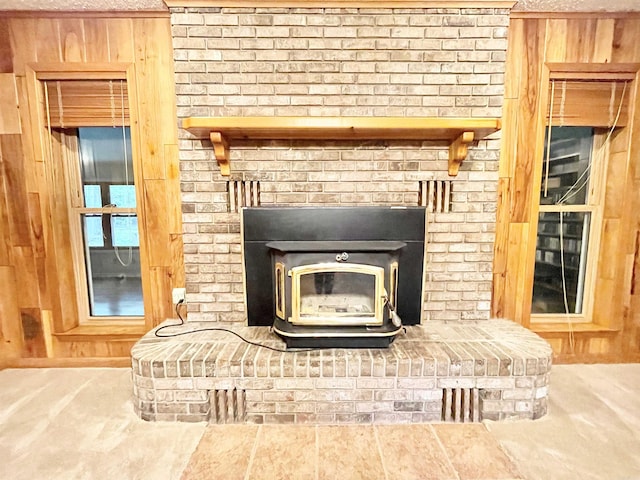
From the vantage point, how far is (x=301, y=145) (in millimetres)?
1869

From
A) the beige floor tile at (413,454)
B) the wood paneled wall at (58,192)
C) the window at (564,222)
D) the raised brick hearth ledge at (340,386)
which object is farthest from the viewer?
the window at (564,222)

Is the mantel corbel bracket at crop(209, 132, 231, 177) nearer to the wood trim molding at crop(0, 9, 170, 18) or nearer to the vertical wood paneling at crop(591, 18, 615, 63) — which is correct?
the wood trim molding at crop(0, 9, 170, 18)

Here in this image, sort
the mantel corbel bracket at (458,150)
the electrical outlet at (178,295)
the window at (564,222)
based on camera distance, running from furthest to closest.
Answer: the window at (564,222) < the electrical outlet at (178,295) < the mantel corbel bracket at (458,150)

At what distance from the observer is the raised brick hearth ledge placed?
5.12ft

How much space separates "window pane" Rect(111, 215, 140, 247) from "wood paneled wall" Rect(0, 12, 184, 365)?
22 cm

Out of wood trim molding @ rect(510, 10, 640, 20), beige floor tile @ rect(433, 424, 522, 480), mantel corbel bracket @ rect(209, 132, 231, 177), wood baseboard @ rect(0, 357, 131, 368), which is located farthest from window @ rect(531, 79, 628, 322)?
wood baseboard @ rect(0, 357, 131, 368)

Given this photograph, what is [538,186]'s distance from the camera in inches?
78.2

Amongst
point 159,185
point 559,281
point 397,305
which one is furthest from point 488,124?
point 159,185

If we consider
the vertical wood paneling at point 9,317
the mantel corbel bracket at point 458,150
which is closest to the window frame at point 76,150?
the vertical wood paneling at point 9,317

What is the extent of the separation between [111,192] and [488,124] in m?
2.25

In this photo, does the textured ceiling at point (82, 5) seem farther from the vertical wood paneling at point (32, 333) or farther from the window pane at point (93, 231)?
the vertical wood paneling at point (32, 333)

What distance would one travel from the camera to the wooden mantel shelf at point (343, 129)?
158cm

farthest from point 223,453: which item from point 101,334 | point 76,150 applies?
point 76,150

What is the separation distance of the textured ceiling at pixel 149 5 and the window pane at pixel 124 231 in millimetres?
1188
